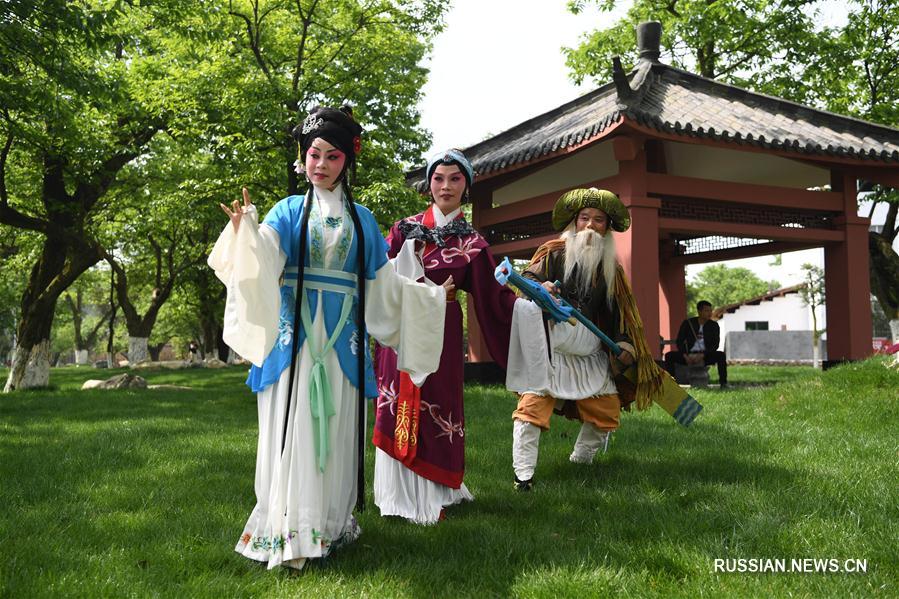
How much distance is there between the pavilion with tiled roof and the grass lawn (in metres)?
4.24

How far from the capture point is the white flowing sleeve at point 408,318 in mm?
3471

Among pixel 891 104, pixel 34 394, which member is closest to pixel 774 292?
pixel 891 104

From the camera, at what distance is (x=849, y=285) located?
36.4ft

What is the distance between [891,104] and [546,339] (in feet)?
49.5

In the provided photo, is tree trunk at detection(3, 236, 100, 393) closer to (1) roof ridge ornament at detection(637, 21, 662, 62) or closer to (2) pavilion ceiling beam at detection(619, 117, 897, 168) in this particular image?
(2) pavilion ceiling beam at detection(619, 117, 897, 168)

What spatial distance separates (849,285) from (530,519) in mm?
9590

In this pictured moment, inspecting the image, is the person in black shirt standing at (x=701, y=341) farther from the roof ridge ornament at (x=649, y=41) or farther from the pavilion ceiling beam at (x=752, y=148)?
the roof ridge ornament at (x=649, y=41)

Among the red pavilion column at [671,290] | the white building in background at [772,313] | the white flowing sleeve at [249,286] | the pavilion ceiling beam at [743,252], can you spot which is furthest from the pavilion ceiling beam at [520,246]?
the white building in background at [772,313]

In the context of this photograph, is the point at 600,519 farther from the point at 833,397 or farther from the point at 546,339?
the point at 833,397

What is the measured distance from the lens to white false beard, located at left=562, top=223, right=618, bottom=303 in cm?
471

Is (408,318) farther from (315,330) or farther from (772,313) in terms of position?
(772,313)

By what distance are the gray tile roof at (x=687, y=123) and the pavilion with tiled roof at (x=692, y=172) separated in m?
0.02

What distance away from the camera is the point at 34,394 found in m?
12.2

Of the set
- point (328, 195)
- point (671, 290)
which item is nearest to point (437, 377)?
point (328, 195)
